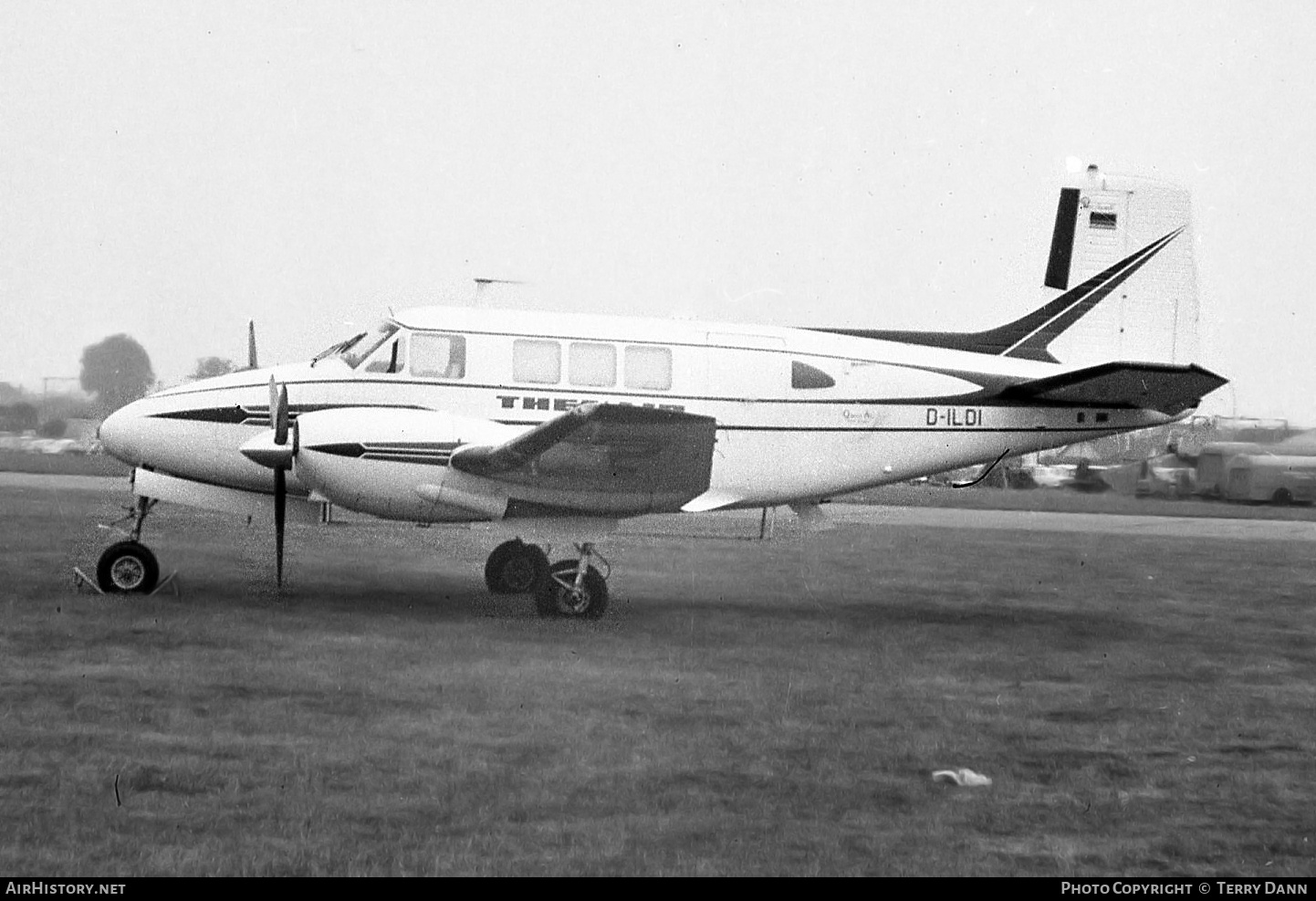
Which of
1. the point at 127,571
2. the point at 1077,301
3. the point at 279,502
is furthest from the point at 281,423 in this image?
the point at 1077,301

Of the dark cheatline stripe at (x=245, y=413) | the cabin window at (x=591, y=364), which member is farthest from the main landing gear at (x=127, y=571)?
the cabin window at (x=591, y=364)

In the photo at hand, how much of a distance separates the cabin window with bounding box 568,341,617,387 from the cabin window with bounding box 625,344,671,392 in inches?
6.5

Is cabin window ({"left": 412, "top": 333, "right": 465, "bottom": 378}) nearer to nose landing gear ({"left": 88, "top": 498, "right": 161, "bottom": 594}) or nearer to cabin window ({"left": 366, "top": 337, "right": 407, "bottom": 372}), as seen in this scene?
cabin window ({"left": 366, "top": 337, "right": 407, "bottom": 372})

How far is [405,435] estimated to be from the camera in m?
13.0

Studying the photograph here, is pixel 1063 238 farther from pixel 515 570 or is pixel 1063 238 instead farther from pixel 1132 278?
pixel 515 570

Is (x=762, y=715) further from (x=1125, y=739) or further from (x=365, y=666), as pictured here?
(x=365, y=666)

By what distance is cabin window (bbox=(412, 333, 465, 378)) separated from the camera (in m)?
13.9

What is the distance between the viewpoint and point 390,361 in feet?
45.7

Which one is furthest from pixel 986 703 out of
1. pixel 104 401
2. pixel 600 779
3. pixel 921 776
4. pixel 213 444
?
pixel 104 401

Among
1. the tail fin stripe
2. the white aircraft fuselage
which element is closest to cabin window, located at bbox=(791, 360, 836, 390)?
the white aircraft fuselage

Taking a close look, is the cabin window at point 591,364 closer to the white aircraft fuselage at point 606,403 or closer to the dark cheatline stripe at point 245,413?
the white aircraft fuselage at point 606,403

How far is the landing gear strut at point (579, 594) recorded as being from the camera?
43.6 feet

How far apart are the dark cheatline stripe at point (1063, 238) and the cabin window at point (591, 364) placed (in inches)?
203
